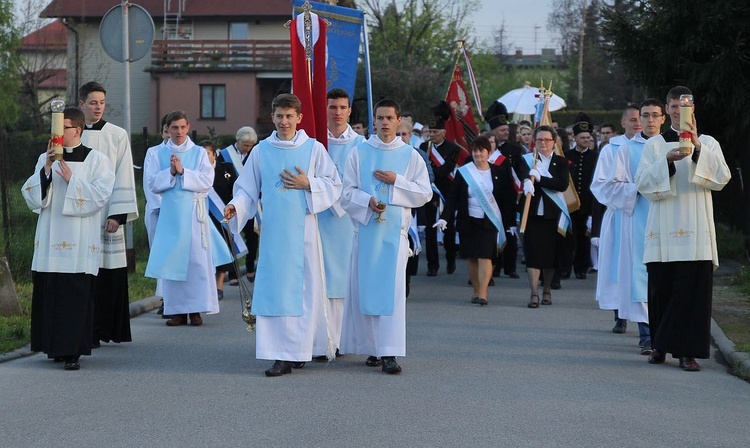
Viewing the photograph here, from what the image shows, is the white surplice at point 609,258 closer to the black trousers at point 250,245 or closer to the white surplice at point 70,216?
the white surplice at point 70,216

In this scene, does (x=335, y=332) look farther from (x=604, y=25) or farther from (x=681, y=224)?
(x=604, y=25)

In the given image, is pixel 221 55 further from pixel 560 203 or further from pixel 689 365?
pixel 689 365

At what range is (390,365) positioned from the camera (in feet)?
29.7

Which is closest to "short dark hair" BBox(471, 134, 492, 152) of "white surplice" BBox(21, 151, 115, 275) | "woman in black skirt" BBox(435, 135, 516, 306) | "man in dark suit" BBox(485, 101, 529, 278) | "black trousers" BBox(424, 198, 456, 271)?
"woman in black skirt" BBox(435, 135, 516, 306)

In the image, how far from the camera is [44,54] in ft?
150

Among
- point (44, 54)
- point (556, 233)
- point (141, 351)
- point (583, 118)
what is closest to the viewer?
point (141, 351)

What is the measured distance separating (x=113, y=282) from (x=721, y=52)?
36.7 feet

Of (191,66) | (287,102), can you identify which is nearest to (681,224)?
(287,102)

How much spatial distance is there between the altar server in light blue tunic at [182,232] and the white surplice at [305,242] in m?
2.96

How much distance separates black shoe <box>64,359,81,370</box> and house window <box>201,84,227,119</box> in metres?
45.1

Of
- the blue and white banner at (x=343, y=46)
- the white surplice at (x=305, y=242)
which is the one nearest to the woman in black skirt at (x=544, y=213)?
the blue and white banner at (x=343, y=46)

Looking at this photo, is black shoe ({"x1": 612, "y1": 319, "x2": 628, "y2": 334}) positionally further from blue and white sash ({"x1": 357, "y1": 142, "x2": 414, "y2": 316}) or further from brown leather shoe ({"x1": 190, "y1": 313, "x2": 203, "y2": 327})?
brown leather shoe ({"x1": 190, "y1": 313, "x2": 203, "y2": 327})

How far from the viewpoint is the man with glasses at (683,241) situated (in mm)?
9375

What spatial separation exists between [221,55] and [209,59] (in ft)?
3.02
